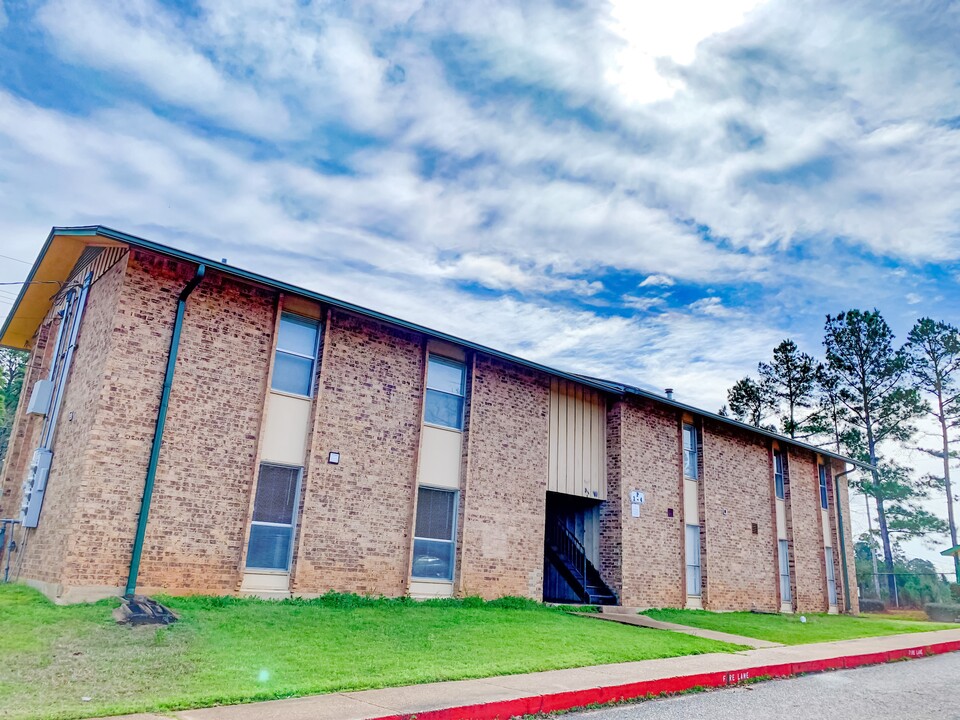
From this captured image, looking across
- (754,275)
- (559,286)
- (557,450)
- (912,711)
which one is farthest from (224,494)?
(754,275)

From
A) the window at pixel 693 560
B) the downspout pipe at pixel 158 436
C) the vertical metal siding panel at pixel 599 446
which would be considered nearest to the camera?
the downspout pipe at pixel 158 436

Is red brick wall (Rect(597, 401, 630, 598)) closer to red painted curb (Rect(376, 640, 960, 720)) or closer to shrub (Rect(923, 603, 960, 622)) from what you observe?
red painted curb (Rect(376, 640, 960, 720))

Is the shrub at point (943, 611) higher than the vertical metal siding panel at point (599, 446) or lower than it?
lower

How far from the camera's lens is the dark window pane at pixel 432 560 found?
13805mm

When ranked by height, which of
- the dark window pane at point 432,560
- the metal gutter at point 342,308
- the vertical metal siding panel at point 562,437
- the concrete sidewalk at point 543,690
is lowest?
the concrete sidewalk at point 543,690

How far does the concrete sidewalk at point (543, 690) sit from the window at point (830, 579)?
551 inches

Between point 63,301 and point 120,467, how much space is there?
6223 millimetres

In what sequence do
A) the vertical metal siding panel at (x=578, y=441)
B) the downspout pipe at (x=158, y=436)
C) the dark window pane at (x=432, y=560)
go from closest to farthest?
the downspout pipe at (x=158, y=436), the dark window pane at (x=432, y=560), the vertical metal siding panel at (x=578, y=441)

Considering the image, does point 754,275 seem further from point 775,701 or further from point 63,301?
point 63,301

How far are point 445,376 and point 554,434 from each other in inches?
130

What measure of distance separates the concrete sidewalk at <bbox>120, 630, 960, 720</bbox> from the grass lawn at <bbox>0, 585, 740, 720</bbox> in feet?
1.10

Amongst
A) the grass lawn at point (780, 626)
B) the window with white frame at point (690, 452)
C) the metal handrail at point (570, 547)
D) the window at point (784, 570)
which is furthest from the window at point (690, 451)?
the window at point (784, 570)

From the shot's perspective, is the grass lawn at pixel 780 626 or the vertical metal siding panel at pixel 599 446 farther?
the vertical metal siding panel at pixel 599 446

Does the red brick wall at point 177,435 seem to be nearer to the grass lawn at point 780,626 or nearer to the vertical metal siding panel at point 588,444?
the vertical metal siding panel at point 588,444
